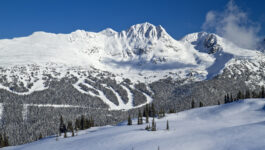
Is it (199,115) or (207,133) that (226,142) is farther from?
(199,115)

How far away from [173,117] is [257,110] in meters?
43.5

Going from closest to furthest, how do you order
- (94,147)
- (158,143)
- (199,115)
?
(158,143) < (94,147) < (199,115)

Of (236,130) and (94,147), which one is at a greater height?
(236,130)

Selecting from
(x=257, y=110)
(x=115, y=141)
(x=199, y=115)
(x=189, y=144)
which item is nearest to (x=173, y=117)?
(x=199, y=115)

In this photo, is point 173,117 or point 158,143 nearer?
point 158,143

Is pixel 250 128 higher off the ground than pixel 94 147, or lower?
higher

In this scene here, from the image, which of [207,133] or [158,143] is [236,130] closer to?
[207,133]

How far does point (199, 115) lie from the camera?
15388 cm

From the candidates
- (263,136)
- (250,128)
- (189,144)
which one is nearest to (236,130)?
(250,128)

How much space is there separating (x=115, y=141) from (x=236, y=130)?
35.0 m

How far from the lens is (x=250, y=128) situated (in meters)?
74.3

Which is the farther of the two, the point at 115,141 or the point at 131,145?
the point at 115,141

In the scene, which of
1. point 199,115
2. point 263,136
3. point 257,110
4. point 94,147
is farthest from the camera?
point 199,115

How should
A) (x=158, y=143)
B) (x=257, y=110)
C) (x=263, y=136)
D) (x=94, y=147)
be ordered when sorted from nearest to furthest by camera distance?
(x=263, y=136), (x=158, y=143), (x=94, y=147), (x=257, y=110)
